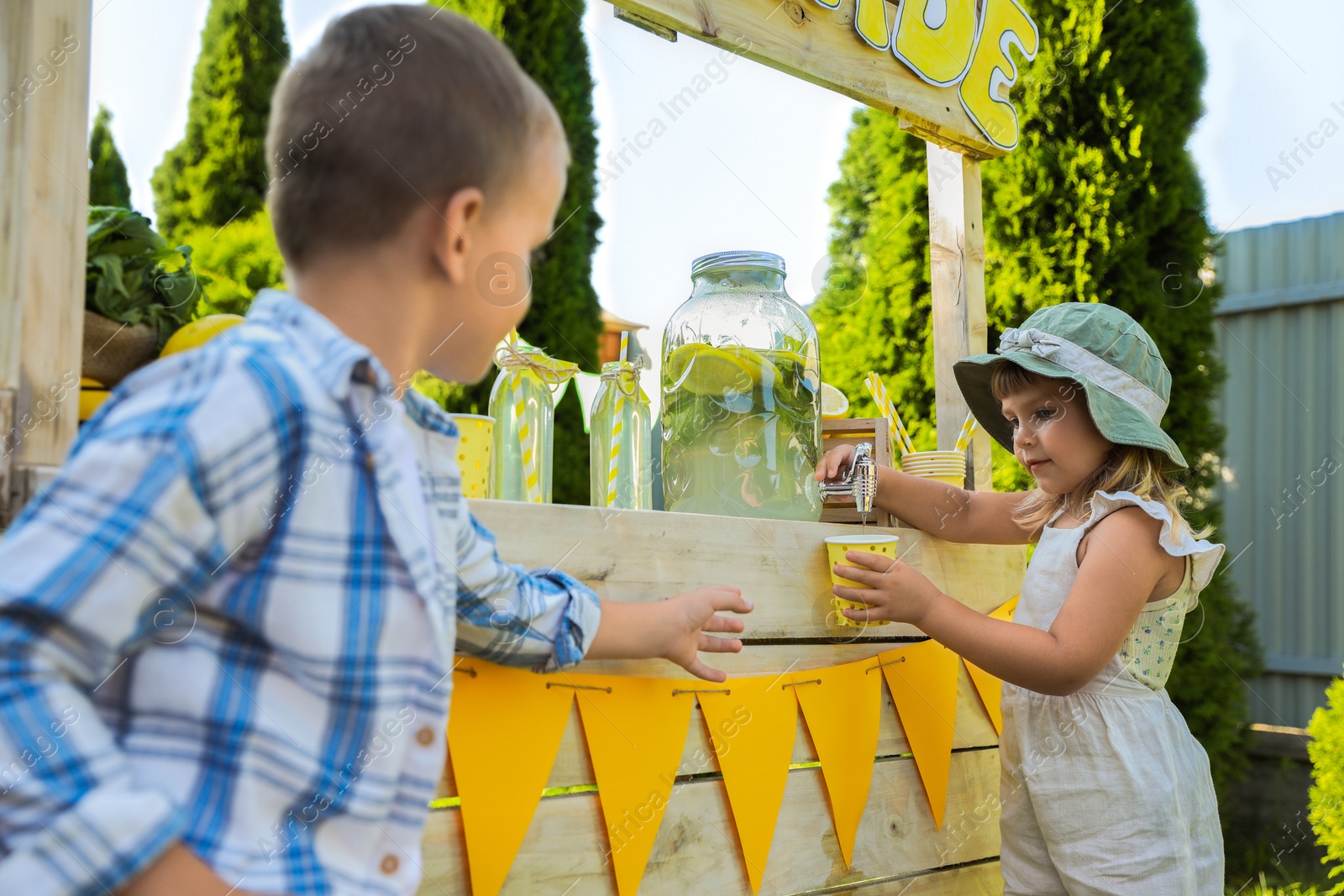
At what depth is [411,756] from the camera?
2.52 feet

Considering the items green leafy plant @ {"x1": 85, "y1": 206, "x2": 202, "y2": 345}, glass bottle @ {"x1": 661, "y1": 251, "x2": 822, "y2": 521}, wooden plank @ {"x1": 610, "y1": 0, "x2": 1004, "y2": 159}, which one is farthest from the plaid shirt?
wooden plank @ {"x1": 610, "y1": 0, "x2": 1004, "y2": 159}

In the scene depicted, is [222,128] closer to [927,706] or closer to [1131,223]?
[1131,223]

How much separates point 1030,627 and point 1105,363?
52 cm

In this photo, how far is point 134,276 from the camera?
1.08m

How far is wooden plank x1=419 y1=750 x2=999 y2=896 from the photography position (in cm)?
118

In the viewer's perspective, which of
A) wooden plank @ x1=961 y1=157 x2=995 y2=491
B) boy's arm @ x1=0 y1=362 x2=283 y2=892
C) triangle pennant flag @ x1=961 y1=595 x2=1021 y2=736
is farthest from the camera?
wooden plank @ x1=961 y1=157 x2=995 y2=491

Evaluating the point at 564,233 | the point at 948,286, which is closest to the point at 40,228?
the point at 948,286

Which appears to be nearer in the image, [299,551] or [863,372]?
[299,551]

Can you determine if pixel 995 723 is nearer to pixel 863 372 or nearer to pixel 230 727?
pixel 230 727

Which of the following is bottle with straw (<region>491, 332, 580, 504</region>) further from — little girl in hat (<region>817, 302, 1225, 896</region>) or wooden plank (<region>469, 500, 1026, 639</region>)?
little girl in hat (<region>817, 302, 1225, 896</region>)

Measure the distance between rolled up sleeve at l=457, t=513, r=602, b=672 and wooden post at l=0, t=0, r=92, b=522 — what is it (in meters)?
0.40

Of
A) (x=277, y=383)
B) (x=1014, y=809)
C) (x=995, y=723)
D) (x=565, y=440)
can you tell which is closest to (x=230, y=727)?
(x=277, y=383)

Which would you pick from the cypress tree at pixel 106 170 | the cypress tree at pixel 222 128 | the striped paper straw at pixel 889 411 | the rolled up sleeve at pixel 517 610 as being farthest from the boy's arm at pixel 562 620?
the cypress tree at pixel 106 170

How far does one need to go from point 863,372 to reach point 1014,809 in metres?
2.86
